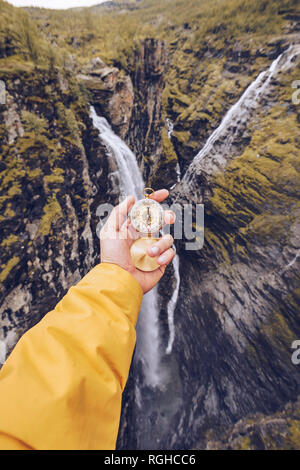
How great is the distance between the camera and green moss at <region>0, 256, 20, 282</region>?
235 inches

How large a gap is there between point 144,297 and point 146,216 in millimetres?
9086

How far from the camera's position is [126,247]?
2.79 meters

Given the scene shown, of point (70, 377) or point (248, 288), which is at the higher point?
point (70, 377)

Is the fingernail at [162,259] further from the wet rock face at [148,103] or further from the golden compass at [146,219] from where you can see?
the wet rock face at [148,103]

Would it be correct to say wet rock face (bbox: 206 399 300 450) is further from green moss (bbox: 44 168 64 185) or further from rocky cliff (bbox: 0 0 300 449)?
green moss (bbox: 44 168 64 185)

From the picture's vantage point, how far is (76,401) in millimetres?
1316

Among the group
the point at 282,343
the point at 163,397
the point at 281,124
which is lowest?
the point at 163,397

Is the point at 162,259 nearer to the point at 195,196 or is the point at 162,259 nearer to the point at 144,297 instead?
the point at 195,196

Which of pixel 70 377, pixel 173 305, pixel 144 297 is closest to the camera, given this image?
pixel 70 377

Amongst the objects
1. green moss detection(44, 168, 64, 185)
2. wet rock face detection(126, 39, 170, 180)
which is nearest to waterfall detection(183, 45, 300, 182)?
wet rock face detection(126, 39, 170, 180)

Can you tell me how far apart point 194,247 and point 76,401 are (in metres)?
9.00

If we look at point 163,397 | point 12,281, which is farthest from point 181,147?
point 163,397

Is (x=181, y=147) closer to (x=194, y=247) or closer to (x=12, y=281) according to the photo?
(x=194, y=247)

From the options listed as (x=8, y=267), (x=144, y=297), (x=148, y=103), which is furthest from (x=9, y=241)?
(x=148, y=103)
